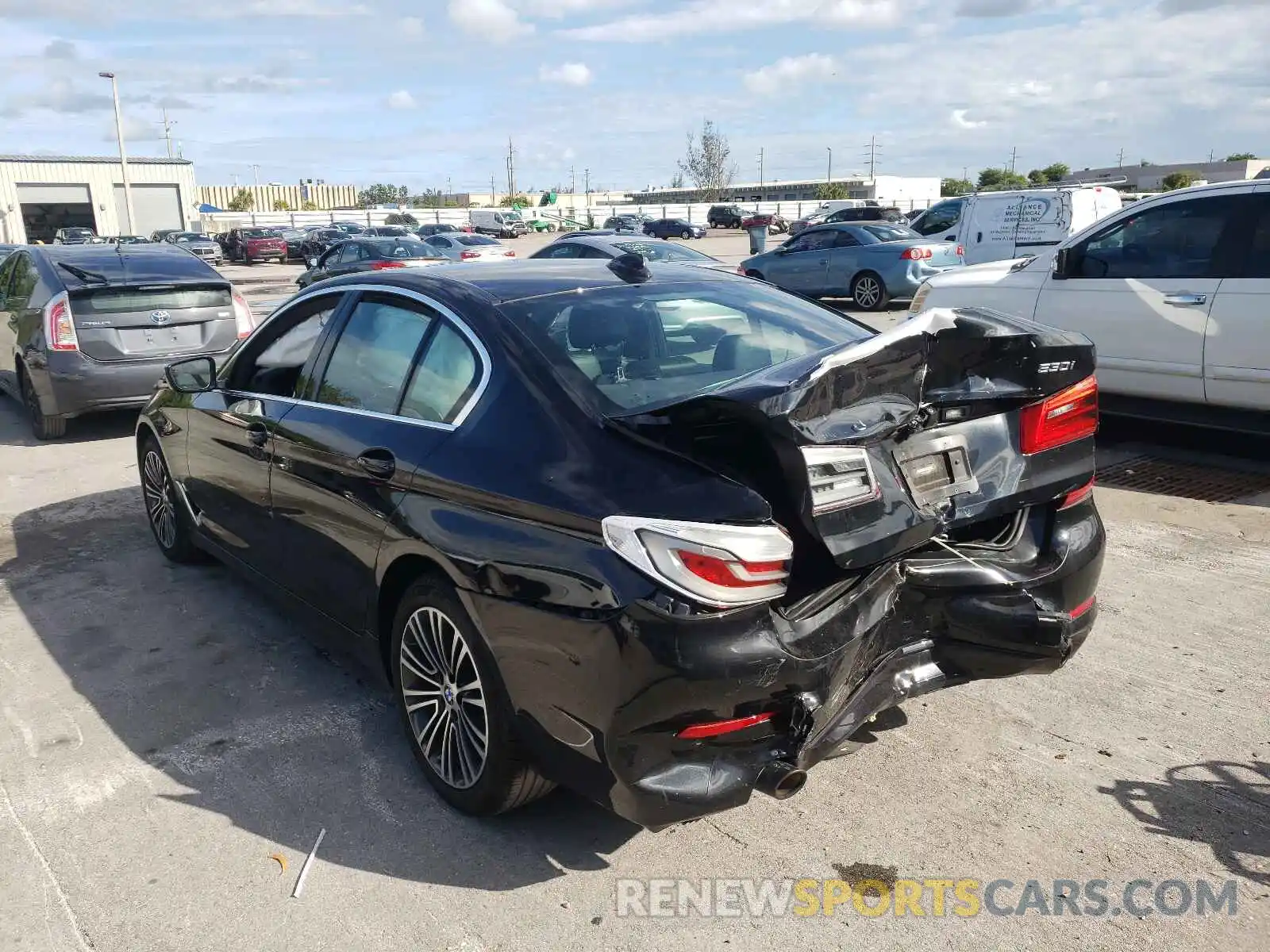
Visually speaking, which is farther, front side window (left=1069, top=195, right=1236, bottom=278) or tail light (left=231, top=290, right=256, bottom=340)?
tail light (left=231, top=290, right=256, bottom=340)

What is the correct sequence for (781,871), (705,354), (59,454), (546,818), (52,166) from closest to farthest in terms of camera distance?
(781,871)
(546,818)
(705,354)
(59,454)
(52,166)

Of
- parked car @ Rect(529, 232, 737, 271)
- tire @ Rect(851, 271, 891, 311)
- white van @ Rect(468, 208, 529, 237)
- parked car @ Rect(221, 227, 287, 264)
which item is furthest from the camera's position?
white van @ Rect(468, 208, 529, 237)

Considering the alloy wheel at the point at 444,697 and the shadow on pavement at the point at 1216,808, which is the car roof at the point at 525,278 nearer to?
the alloy wheel at the point at 444,697

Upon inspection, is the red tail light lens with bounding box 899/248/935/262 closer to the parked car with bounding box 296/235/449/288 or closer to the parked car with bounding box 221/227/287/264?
the parked car with bounding box 296/235/449/288

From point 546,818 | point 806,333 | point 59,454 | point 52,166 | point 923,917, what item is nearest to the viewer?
point 923,917

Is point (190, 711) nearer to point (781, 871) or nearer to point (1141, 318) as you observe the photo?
point (781, 871)

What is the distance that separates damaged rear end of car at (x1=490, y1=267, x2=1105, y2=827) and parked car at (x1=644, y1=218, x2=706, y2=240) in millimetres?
49439

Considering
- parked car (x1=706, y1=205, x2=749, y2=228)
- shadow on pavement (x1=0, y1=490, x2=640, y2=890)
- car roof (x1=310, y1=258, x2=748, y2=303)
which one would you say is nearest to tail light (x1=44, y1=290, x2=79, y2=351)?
shadow on pavement (x1=0, y1=490, x2=640, y2=890)

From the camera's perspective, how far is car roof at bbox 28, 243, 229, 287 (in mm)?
8914

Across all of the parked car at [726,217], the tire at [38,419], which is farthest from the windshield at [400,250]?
the parked car at [726,217]

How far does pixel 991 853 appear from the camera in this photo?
119 inches

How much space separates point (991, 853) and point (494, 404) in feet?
6.54

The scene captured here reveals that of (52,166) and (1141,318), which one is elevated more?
(52,166)

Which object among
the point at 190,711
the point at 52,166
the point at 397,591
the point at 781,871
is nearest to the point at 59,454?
the point at 190,711
